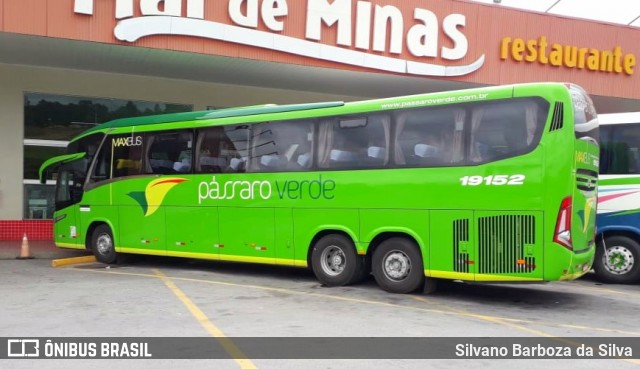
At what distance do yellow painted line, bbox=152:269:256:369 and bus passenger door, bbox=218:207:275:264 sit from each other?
1.47m

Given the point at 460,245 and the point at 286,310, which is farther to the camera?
the point at 460,245

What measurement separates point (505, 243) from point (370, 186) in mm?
2407

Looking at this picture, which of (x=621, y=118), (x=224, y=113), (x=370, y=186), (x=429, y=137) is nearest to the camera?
(x=429, y=137)

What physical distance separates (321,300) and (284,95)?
38.1ft

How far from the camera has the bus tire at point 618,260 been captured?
10.6 metres

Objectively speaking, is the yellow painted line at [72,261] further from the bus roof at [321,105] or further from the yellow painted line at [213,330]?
the yellow painted line at [213,330]

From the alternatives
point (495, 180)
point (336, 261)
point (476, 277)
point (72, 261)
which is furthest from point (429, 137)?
point (72, 261)

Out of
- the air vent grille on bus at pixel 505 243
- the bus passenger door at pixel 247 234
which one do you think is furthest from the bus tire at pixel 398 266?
the bus passenger door at pixel 247 234

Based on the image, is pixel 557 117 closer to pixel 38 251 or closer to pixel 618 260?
pixel 618 260

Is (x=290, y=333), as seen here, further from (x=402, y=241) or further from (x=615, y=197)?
(x=615, y=197)

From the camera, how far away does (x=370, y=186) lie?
954cm

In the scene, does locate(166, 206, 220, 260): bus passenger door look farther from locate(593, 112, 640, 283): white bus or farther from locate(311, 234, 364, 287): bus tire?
locate(593, 112, 640, 283): white bus

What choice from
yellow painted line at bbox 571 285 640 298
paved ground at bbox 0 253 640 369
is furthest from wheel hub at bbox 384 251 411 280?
yellow painted line at bbox 571 285 640 298

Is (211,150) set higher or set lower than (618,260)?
higher
